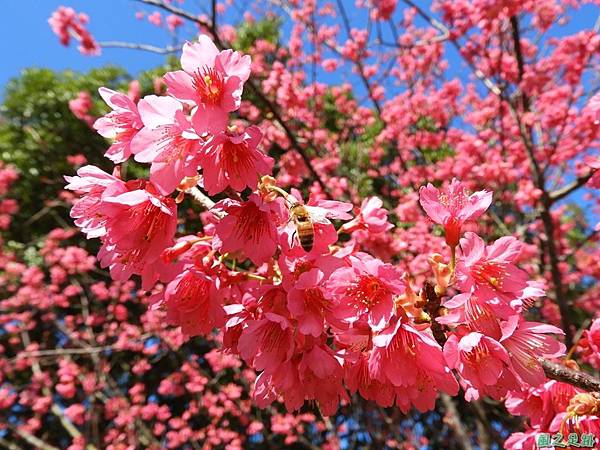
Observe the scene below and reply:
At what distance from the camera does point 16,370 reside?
25.5 feet

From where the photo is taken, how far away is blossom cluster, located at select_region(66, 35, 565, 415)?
106 cm

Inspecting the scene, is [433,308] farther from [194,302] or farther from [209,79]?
[209,79]

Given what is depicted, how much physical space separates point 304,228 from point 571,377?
Result: 0.77 meters

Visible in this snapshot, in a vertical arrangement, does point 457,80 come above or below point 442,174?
above

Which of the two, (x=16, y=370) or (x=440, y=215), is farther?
(x=16, y=370)

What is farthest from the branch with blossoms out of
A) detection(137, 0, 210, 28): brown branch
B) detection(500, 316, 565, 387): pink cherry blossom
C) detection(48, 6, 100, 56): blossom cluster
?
detection(48, 6, 100, 56): blossom cluster

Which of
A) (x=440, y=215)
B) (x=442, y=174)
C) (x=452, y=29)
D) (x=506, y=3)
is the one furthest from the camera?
(x=442, y=174)

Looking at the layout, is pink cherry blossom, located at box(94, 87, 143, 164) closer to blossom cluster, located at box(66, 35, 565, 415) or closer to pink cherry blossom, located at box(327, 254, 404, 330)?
blossom cluster, located at box(66, 35, 565, 415)

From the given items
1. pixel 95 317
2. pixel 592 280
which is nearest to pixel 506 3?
pixel 592 280

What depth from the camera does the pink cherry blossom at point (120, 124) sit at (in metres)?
1.25

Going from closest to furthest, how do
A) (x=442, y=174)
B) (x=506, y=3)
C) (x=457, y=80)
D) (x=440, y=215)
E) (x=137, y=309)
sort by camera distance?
(x=440, y=215)
(x=506, y=3)
(x=442, y=174)
(x=457, y=80)
(x=137, y=309)

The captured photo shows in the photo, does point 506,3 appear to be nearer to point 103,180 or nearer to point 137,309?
point 103,180

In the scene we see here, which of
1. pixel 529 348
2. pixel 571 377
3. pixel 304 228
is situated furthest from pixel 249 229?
pixel 571 377

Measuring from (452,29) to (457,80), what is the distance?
2.05 metres
